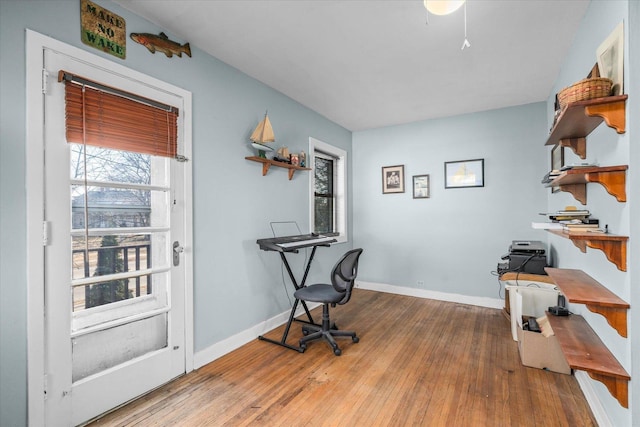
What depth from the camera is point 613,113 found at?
4.71 ft

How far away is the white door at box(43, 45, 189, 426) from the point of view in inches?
66.3

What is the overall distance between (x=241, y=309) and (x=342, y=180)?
9.16 feet

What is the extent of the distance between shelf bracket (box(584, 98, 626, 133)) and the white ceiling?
1020mm

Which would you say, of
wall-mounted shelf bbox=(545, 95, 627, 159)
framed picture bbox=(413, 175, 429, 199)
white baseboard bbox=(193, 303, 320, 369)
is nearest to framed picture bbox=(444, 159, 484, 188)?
framed picture bbox=(413, 175, 429, 199)

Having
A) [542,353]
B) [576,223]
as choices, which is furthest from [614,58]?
[542,353]

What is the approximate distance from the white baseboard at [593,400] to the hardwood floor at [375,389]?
0.15 ft

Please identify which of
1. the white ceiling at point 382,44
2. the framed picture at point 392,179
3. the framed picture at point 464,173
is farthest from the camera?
the framed picture at point 392,179

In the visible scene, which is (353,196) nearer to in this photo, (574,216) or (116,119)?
(574,216)

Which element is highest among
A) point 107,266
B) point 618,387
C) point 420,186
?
point 420,186

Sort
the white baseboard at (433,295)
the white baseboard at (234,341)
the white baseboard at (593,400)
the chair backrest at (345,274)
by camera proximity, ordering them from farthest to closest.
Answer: the white baseboard at (433,295), the chair backrest at (345,274), the white baseboard at (234,341), the white baseboard at (593,400)

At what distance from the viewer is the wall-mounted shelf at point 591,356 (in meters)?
1.43

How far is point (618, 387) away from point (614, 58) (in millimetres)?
1709

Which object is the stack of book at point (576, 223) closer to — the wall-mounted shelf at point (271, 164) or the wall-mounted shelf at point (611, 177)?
the wall-mounted shelf at point (611, 177)

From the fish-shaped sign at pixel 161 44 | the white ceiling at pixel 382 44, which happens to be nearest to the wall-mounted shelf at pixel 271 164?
the white ceiling at pixel 382 44
